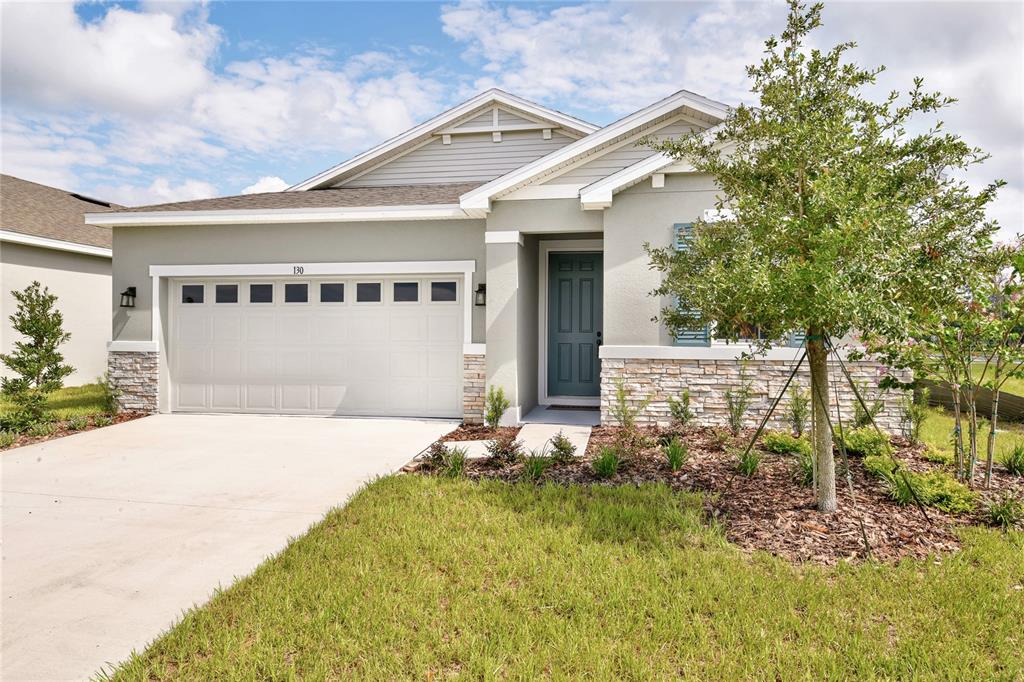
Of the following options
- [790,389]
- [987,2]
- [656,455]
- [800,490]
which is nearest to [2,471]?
[656,455]

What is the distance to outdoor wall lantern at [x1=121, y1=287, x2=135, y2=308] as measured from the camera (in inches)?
385

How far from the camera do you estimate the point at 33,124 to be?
1315 cm

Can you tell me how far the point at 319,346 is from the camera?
31.6ft

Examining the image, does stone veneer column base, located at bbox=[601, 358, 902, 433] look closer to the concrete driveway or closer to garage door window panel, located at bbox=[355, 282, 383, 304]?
the concrete driveway

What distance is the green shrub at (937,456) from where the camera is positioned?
584cm

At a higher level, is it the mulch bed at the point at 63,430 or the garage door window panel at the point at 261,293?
the garage door window panel at the point at 261,293

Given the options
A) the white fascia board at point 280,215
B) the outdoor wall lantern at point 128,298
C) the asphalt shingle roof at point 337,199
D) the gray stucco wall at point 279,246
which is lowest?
the outdoor wall lantern at point 128,298

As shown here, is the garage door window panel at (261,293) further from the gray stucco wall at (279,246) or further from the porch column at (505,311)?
the porch column at (505,311)

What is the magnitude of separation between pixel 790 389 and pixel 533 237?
458cm

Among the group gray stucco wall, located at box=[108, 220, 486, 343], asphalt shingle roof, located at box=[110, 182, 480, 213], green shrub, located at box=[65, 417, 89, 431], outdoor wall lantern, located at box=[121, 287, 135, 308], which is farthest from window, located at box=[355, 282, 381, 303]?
green shrub, located at box=[65, 417, 89, 431]

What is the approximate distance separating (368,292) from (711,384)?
5625 mm

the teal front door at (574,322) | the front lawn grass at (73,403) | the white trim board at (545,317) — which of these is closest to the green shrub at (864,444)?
the white trim board at (545,317)

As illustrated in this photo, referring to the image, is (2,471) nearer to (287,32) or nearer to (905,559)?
(287,32)

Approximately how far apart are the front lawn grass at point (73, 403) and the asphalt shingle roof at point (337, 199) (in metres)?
3.47
